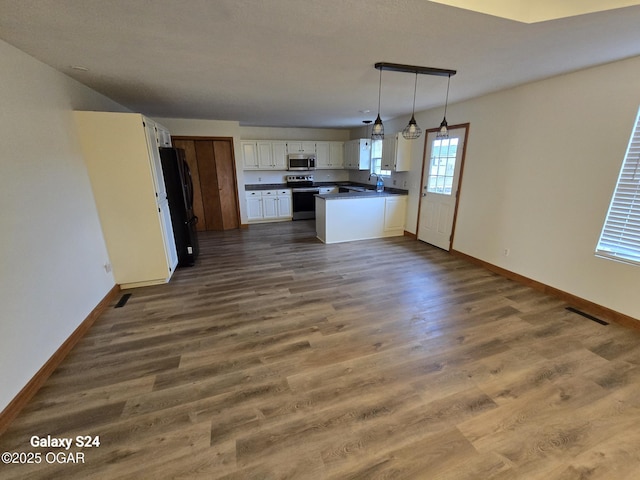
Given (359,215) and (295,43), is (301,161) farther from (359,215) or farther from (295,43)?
(295,43)

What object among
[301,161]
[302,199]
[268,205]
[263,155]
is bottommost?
[268,205]

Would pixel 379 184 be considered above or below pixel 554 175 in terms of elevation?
below

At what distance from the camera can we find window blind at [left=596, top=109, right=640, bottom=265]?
8.08ft

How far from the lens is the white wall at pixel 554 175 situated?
2.57m

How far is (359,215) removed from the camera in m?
5.29

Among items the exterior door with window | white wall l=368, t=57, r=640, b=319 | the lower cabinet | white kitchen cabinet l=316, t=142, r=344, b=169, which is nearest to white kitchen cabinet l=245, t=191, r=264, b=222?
the lower cabinet

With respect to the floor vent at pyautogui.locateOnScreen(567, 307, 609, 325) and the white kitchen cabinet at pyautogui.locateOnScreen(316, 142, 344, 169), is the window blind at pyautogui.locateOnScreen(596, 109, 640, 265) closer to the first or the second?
the floor vent at pyautogui.locateOnScreen(567, 307, 609, 325)

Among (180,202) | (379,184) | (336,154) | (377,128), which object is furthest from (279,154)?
(377,128)

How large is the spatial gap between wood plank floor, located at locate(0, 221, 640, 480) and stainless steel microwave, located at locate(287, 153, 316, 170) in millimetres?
4621

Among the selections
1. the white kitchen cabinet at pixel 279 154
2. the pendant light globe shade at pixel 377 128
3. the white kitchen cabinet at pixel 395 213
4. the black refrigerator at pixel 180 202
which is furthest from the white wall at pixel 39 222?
the white kitchen cabinet at pixel 395 213

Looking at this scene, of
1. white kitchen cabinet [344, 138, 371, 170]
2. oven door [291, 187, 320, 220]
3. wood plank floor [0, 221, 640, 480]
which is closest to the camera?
wood plank floor [0, 221, 640, 480]

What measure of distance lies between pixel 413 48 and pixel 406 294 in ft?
8.03

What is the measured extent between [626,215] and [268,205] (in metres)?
6.10

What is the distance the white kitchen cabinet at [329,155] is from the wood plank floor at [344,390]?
500 centimetres
